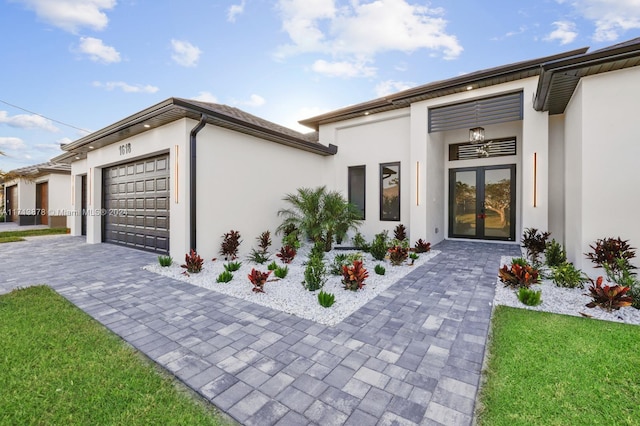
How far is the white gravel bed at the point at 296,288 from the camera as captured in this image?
4000 mm

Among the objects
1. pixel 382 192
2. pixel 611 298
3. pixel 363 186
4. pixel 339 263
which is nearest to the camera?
pixel 611 298

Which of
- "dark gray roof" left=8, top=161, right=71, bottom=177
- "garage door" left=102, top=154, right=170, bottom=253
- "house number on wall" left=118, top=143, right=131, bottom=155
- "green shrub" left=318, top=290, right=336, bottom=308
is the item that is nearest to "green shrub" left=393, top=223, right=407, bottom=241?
"green shrub" left=318, top=290, right=336, bottom=308

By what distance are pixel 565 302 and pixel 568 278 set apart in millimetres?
847

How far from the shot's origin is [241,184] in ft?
25.4

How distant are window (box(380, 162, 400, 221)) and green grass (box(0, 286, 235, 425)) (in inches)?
324

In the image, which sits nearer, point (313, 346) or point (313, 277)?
point (313, 346)

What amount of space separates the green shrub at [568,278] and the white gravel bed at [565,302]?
Answer: 76mm

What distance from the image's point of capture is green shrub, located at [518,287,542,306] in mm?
4012

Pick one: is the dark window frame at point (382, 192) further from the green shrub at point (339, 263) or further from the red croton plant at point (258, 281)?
the red croton plant at point (258, 281)

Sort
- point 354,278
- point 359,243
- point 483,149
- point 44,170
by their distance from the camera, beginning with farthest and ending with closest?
point 44,170
point 483,149
point 359,243
point 354,278

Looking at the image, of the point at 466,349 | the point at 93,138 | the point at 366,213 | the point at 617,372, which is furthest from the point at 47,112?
the point at 617,372

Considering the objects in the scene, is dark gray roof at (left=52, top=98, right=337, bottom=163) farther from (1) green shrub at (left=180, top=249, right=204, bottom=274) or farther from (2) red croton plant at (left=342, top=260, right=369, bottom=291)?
(2) red croton plant at (left=342, top=260, right=369, bottom=291)

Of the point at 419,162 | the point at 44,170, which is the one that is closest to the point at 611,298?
the point at 419,162

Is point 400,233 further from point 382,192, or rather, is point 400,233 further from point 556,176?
point 556,176
